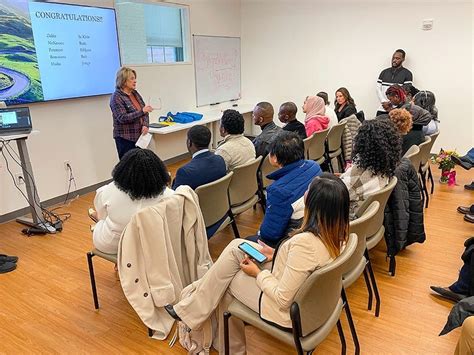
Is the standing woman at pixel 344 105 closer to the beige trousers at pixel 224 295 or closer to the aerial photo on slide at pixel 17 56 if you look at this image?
the beige trousers at pixel 224 295

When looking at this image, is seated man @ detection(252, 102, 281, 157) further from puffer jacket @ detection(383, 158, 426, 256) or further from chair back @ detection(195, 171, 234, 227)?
puffer jacket @ detection(383, 158, 426, 256)

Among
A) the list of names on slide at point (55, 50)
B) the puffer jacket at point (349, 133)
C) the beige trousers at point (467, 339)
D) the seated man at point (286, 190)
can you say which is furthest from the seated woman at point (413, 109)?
the list of names on slide at point (55, 50)

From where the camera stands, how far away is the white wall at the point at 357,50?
5410 millimetres

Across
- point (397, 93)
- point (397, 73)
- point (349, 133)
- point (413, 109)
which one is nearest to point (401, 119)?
point (413, 109)

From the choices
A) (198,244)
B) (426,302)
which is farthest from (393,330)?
(198,244)

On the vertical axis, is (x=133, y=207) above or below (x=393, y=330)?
above

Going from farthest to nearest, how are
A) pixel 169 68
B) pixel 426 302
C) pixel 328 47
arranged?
1. pixel 328 47
2. pixel 169 68
3. pixel 426 302

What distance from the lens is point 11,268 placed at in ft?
9.41

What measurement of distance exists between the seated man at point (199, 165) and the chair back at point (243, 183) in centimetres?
17

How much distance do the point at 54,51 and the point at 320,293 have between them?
3745 millimetres

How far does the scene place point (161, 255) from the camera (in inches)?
77.5

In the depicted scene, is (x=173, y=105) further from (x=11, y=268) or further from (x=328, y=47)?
(x=11, y=268)

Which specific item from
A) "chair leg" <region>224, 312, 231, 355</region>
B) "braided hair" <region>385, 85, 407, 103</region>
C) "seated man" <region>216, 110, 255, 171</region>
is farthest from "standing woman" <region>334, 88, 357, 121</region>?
"chair leg" <region>224, 312, 231, 355</region>

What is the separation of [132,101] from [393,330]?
3199mm
